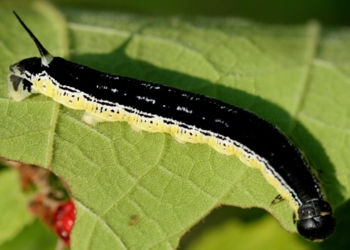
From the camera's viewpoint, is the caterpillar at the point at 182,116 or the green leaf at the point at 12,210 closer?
the caterpillar at the point at 182,116

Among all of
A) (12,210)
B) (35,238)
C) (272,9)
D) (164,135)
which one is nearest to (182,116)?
(164,135)

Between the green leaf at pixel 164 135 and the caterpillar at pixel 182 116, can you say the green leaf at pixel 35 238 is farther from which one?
the caterpillar at pixel 182 116

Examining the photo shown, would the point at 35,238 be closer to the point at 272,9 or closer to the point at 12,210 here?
the point at 12,210

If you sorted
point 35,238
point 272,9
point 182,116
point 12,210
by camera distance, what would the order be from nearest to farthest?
1. point 182,116
2. point 12,210
3. point 35,238
4. point 272,9

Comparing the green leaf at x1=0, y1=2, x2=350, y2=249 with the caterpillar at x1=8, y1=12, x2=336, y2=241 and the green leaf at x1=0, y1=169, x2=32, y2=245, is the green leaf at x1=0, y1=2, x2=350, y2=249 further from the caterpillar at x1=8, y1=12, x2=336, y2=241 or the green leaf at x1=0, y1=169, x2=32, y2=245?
the green leaf at x1=0, y1=169, x2=32, y2=245

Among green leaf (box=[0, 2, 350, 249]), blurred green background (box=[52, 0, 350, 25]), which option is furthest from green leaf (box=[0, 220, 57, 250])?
blurred green background (box=[52, 0, 350, 25])

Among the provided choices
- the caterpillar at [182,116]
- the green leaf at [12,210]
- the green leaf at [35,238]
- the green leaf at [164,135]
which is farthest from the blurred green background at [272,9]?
the green leaf at [35,238]
